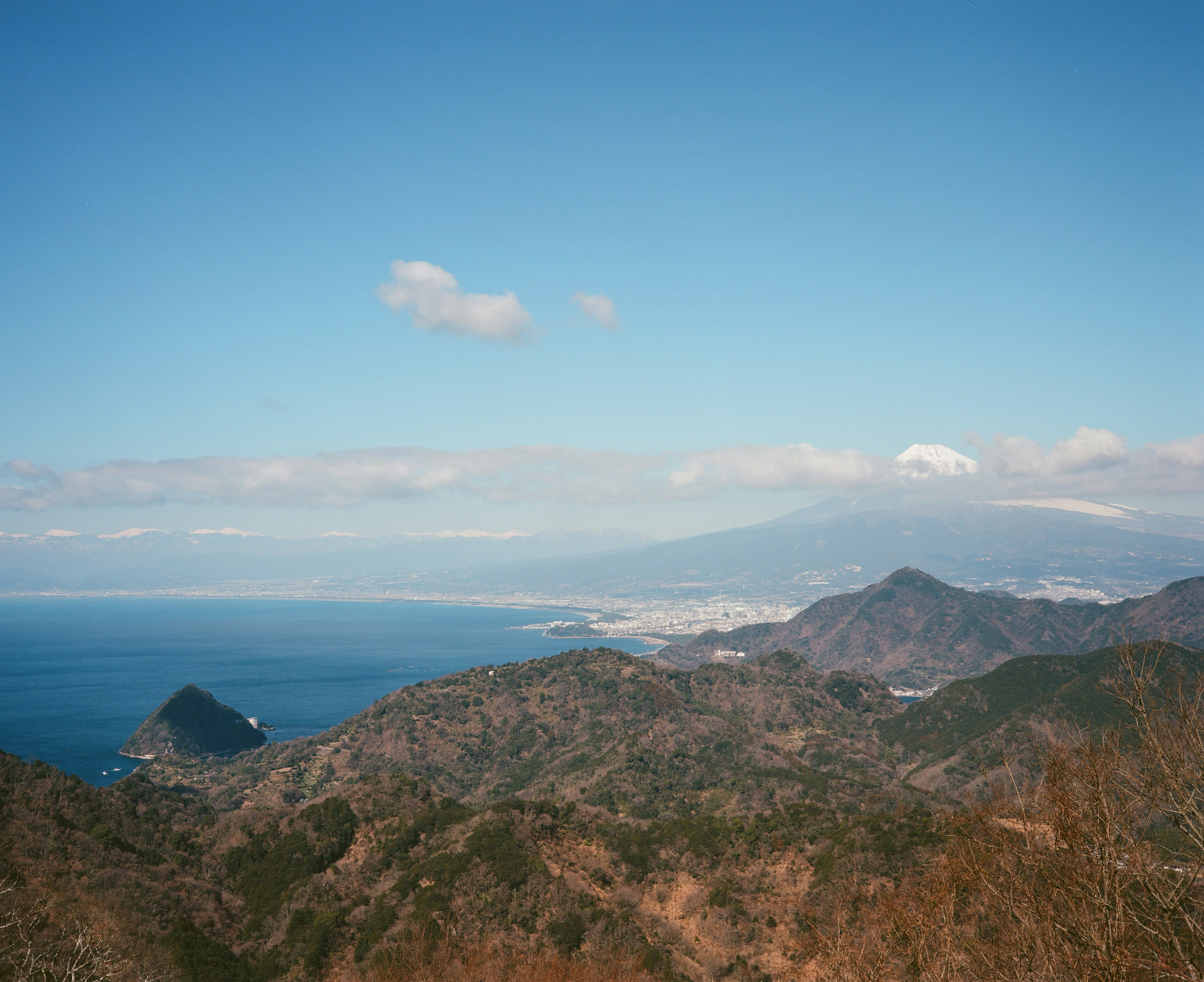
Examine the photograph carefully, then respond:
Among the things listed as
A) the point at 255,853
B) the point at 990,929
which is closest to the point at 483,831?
the point at 255,853

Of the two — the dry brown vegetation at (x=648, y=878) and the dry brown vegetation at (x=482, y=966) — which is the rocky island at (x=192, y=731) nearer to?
the dry brown vegetation at (x=648, y=878)

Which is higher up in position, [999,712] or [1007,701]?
[1007,701]

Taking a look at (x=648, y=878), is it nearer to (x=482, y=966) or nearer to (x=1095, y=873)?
(x=482, y=966)

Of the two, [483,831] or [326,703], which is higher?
[483,831]

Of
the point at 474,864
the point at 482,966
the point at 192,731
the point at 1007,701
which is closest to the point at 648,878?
the point at 474,864

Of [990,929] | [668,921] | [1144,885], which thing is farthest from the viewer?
[668,921]

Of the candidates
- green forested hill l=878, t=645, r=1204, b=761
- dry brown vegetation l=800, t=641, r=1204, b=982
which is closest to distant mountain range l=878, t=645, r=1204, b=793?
green forested hill l=878, t=645, r=1204, b=761

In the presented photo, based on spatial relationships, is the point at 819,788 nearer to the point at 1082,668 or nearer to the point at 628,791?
the point at 628,791

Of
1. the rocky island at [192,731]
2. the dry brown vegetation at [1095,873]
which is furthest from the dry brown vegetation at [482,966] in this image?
the rocky island at [192,731]
